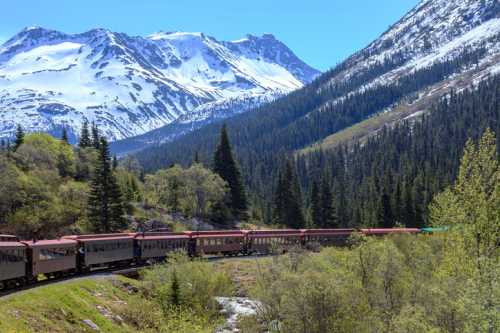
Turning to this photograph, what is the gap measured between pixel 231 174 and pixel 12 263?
67.1 meters

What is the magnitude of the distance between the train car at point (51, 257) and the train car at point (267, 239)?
2994 cm

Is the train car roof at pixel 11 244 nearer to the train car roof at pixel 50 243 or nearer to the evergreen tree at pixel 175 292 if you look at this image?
the train car roof at pixel 50 243

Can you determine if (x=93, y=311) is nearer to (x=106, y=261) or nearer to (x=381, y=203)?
(x=106, y=261)

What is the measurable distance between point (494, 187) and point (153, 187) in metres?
76.4

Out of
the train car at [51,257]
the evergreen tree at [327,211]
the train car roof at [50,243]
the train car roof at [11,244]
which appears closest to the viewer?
the train car roof at [11,244]

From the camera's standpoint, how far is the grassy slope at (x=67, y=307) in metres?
31.0

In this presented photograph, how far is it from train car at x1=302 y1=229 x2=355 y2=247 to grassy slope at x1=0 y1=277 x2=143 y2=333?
115ft

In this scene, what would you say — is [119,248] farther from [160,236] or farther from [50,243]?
[50,243]

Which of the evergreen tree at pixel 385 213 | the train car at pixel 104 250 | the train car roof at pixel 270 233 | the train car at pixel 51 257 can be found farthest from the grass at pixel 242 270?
the evergreen tree at pixel 385 213

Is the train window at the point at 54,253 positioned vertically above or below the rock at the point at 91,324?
above

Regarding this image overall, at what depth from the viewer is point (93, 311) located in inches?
1517

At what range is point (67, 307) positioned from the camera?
36.6m

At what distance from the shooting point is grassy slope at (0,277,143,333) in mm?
30953

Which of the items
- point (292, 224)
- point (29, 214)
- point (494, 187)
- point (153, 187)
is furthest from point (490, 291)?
point (153, 187)
